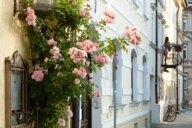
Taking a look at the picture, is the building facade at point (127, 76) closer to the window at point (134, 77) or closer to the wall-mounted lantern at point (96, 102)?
the window at point (134, 77)

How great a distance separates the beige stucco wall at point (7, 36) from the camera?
6.58 metres

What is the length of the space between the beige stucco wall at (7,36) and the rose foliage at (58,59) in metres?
0.20

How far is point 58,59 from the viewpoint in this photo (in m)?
7.31

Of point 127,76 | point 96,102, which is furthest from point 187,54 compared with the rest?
point 96,102

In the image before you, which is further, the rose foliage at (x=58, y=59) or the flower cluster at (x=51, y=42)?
the flower cluster at (x=51, y=42)

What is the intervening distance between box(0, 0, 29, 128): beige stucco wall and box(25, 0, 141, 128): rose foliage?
0.65 feet

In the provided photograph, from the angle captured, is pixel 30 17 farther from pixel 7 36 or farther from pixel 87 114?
pixel 87 114

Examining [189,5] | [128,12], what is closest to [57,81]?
[128,12]

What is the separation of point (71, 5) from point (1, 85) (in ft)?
5.92

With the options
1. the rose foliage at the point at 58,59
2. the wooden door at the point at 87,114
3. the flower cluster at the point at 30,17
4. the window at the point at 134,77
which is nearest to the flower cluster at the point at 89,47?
the rose foliage at the point at 58,59

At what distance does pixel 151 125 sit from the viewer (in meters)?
22.9

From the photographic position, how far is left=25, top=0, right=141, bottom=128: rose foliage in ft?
23.6

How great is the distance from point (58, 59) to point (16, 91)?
0.76 m

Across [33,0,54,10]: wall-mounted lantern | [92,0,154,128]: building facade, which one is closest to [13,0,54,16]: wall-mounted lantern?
[33,0,54,10]: wall-mounted lantern
